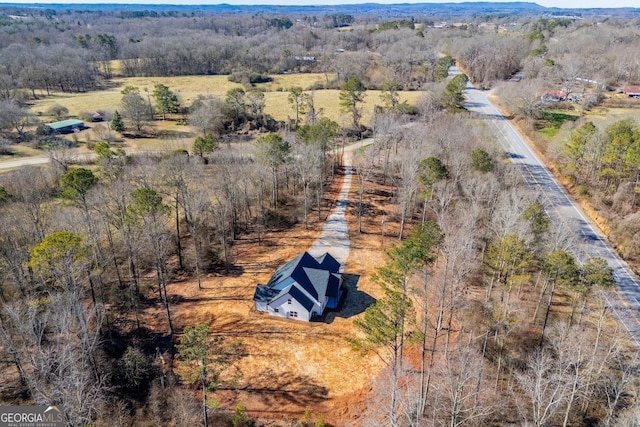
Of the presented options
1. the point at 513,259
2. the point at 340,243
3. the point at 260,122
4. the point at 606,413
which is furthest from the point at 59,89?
the point at 606,413

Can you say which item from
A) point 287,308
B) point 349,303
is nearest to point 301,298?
point 287,308

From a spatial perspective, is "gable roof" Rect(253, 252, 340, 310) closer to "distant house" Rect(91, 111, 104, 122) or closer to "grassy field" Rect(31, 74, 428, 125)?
"grassy field" Rect(31, 74, 428, 125)

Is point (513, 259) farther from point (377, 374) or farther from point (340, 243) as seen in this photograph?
point (340, 243)

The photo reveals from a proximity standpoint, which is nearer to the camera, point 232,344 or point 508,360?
point 508,360

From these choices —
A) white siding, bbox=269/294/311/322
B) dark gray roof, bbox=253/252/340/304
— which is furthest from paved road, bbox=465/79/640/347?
white siding, bbox=269/294/311/322

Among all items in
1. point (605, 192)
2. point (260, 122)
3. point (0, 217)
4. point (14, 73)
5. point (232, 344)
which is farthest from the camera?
point (14, 73)
